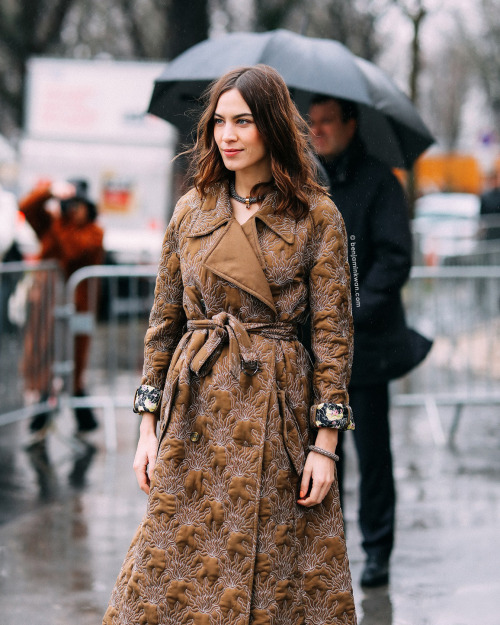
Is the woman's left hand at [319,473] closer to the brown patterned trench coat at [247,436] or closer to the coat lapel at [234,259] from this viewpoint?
the brown patterned trench coat at [247,436]

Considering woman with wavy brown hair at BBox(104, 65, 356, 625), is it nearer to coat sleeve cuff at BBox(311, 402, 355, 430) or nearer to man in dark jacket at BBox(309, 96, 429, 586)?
coat sleeve cuff at BBox(311, 402, 355, 430)

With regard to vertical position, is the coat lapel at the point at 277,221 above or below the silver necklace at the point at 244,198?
below

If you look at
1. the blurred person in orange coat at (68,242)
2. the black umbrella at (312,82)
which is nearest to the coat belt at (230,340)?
the black umbrella at (312,82)

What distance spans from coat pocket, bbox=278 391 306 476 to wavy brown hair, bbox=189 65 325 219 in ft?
1.82

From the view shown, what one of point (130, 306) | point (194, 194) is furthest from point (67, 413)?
point (194, 194)

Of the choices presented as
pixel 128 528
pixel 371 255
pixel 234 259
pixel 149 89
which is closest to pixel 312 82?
pixel 371 255

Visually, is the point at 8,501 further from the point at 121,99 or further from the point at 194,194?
the point at 121,99

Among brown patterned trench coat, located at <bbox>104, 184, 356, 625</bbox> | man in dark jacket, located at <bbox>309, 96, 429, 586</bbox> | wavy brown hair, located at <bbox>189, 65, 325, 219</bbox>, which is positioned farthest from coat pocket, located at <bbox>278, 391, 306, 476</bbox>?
man in dark jacket, located at <bbox>309, 96, 429, 586</bbox>

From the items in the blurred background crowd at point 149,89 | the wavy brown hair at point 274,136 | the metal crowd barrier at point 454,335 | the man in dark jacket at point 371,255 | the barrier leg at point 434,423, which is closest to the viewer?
the wavy brown hair at point 274,136

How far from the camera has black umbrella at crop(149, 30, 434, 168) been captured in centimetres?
491

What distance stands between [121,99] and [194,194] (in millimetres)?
13362

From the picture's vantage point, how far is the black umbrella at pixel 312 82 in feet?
16.1

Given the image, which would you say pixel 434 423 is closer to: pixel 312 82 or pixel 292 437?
pixel 312 82

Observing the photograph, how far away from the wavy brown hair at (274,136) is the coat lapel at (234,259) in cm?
14
